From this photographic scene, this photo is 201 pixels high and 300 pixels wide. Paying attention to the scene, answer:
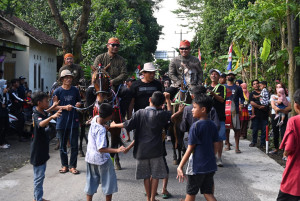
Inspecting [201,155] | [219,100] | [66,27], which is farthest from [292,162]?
[66,27]

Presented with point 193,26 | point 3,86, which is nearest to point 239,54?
point 3,86

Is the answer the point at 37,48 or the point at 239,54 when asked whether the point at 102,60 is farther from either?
the point at 37,48

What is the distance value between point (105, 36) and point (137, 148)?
20.5 m

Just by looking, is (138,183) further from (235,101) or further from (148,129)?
(235,101)

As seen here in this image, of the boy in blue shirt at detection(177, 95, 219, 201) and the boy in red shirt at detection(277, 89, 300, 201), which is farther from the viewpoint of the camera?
the boy in blue shirt at detection(177, 95, 219, 201)

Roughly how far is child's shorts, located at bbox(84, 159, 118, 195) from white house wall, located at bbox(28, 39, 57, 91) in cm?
1882

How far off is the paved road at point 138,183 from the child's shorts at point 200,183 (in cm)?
164

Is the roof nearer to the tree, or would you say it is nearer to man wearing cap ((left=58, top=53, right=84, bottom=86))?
the tree

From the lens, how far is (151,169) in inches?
238

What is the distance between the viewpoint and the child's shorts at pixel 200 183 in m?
5.14

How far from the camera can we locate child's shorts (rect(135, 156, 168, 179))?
A: 6.00 m

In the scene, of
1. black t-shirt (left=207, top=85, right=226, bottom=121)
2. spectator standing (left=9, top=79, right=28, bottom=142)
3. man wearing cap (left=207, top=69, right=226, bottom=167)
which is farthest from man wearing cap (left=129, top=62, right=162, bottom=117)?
spectator standing (left=9, top=79, right=28, bottom=142)

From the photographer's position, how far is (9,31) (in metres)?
18.8

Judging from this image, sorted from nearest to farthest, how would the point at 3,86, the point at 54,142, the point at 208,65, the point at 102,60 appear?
the point at 102,60, the point at 3,86, the point at 54,142, the point at 208,65
